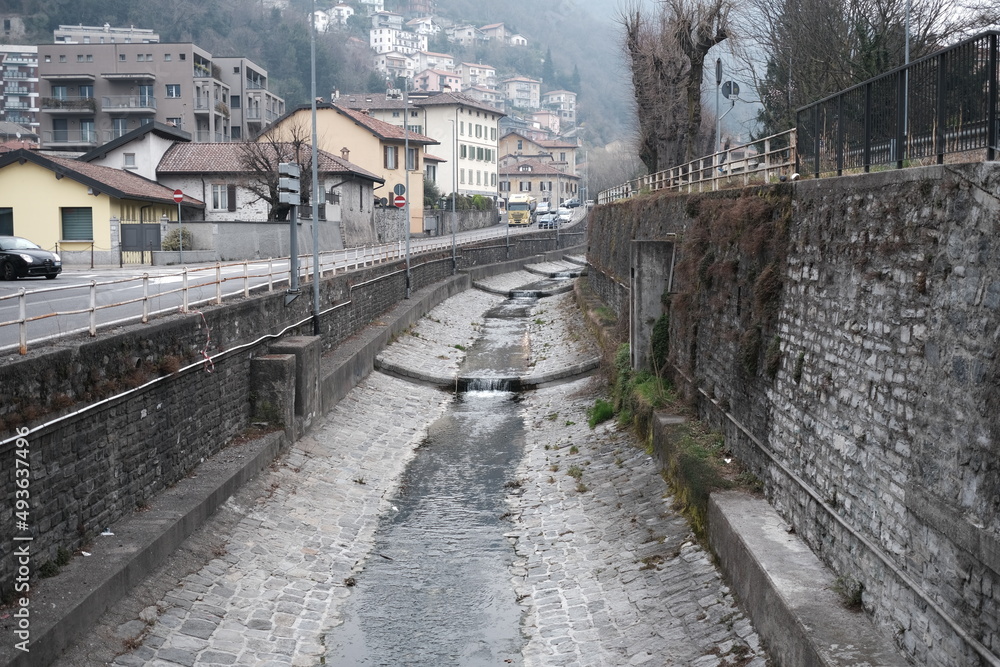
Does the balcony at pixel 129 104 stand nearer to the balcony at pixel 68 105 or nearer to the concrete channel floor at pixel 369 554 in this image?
the balcony at pixel 68 105

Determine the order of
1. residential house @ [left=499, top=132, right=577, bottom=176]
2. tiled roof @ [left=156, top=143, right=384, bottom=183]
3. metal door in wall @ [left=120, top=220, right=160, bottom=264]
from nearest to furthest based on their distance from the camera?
metal door in wall @ [left=120, top=220, right=160, bottom=264] < tiled roof @ [left=156, top=143, right=384, bottom=183] < residential house @ [left=499, top=132, right=577, bottom=176]

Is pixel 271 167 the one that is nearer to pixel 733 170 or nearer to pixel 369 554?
pixel 733 170

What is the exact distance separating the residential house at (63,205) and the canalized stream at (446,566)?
22.9m

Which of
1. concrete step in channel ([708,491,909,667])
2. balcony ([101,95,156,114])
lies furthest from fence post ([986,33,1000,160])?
balcony ([101,95,156,114])

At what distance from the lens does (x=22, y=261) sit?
2495 centimetres

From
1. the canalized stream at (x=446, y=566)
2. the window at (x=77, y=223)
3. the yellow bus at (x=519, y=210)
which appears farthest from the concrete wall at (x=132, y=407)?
the yellow bus at (x=519, y=210)

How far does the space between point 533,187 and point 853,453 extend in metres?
128

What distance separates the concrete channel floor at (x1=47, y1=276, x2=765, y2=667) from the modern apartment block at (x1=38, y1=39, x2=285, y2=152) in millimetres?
67964

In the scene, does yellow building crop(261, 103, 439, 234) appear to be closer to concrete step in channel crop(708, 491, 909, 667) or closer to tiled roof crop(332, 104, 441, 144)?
tiled roof crop(332, 104, 441, 144)

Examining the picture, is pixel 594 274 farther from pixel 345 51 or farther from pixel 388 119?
pixel 345 51

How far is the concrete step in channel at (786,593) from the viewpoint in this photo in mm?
8453

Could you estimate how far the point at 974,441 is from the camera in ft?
23.9

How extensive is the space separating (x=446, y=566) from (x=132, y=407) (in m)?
5.43

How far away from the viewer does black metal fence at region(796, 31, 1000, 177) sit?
26.6 ft
